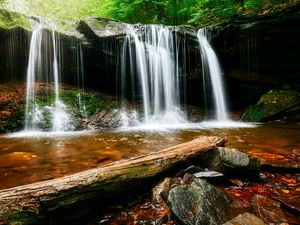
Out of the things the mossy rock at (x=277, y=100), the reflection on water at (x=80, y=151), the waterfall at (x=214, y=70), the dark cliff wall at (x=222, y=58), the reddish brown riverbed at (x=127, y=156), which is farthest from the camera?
the waterfall at (x=214, y=70)

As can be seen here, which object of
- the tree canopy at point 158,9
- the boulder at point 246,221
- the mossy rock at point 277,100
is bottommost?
the boulder at point 246,221

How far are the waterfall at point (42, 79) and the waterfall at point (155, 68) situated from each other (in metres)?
2.99

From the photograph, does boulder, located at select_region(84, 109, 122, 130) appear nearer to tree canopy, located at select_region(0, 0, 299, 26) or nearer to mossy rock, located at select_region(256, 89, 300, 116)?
mossy rock, located at select_region(256, 89, 300, 116)

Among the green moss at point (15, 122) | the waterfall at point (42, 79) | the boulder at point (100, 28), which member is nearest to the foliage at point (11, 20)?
the waterfall at point (42, 79)

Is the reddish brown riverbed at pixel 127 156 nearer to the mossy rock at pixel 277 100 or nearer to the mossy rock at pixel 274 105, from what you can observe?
the mossy rock at pixel 274 105

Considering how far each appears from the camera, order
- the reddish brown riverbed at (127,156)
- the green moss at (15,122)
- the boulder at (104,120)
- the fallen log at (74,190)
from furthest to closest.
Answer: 1. the boulder at (104,120)
2. the green moss at (15,122)
3. the reddish brown riverbed at (127,156)
4. the fallen log at (74,190)

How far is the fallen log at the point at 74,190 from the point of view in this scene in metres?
2.38

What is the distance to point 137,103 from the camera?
40.1 ft

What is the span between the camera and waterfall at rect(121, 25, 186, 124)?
38.0 feet

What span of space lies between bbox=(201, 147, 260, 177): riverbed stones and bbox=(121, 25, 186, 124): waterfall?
24.4 ft

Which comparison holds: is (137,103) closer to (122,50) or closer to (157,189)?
(122,50)

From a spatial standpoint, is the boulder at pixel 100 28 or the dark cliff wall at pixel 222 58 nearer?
the dark cliff wall at pixel 222 58

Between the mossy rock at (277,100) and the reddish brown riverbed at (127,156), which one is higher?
the mossy rock at (277,100)

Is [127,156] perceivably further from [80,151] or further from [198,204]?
[198,204]
